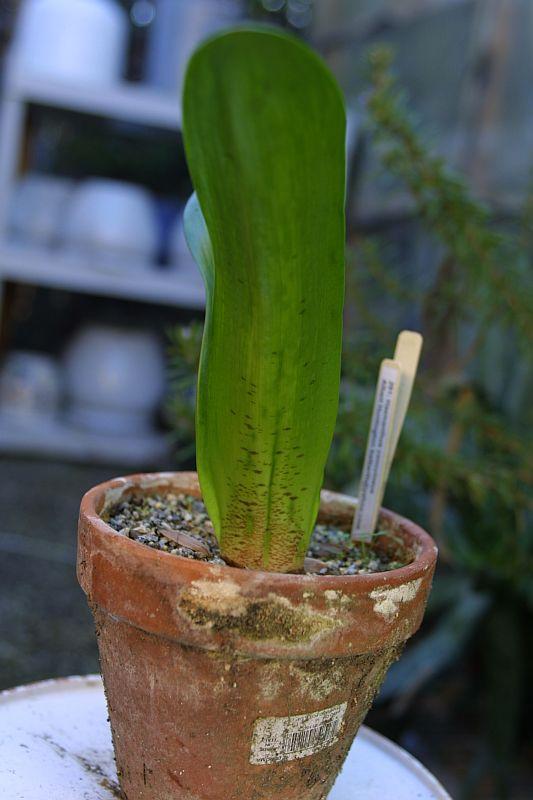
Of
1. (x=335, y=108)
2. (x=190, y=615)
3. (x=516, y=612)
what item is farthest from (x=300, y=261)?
(x=516, y=612)

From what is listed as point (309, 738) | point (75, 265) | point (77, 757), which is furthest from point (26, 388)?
point (309, 738)

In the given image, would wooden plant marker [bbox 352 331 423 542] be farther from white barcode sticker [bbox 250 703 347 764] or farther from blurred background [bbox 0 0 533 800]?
blurred background [bbox 0 0 533 800]

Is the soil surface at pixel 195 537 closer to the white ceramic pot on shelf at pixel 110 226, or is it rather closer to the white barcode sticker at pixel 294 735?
the white barcode sticker at pixel 294 735

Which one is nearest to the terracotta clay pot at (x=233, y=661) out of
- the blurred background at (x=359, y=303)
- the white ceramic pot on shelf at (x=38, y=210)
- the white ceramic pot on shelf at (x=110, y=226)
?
the blurred background at (x=359, y=303)

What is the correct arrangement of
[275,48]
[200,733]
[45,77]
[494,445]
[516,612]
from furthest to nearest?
[45,77] < [516,612] < [494,445] < [200,733] < [275,48]

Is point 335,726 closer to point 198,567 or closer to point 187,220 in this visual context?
point 198,567

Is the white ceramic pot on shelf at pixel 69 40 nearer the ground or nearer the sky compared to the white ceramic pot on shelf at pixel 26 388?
nearer the sky

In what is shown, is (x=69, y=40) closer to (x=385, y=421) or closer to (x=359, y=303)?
(x=359, y=303)
